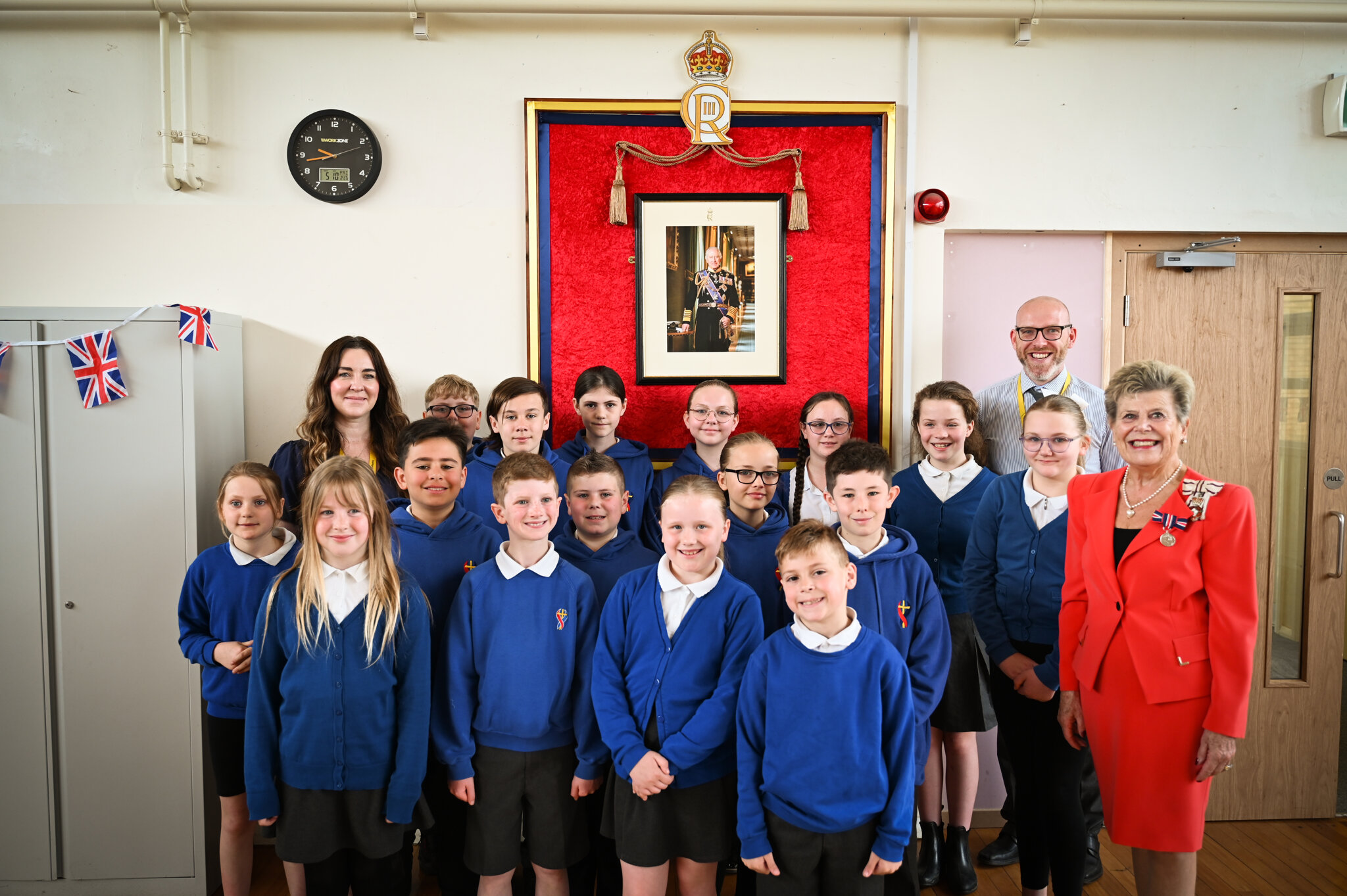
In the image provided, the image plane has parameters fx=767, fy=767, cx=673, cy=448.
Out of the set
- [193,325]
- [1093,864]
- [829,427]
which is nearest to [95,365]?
[193,325]

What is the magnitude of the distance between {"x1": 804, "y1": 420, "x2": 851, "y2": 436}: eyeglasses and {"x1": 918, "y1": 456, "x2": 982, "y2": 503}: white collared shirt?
28cm

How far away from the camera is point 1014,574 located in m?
2.15

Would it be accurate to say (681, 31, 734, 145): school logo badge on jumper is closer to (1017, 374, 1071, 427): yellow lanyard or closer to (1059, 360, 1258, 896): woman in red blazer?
(1017, 374, 1071, 427): yellow lanyard

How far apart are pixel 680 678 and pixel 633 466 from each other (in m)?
0.97

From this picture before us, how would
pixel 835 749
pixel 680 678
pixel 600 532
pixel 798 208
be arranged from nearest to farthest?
pixel 835 749
pixel 680 678
pixel 600 532
pixel 798 208

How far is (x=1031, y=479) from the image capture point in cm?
221

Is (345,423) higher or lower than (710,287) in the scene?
lower

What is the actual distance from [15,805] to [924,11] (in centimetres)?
410

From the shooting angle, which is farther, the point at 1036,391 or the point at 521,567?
the point at 1036,391

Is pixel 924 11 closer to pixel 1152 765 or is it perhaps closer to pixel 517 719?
pixel 1152 765

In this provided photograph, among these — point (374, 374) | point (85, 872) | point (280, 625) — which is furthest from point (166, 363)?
point (85, 872)

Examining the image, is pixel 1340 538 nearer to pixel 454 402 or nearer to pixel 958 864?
pixel 958 864

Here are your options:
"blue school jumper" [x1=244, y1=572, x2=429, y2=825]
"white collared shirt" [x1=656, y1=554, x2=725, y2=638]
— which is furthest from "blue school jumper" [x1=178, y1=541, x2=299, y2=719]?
"white collared shirt" [x1=656, y1=554, x2=725, y2=638]

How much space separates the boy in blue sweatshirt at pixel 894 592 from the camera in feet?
6.40
